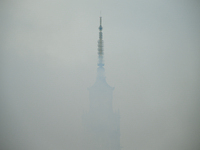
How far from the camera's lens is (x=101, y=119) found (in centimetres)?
219

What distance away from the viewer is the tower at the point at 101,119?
7.13 feet

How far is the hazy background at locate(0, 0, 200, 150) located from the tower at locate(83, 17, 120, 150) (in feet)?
0.27

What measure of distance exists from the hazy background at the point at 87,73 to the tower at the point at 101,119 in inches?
3.2

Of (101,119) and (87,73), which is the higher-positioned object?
(87,73)

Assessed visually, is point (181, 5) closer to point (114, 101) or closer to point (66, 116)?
point (114, 101)

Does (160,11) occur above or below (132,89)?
above

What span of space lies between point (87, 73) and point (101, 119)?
2.16 ft

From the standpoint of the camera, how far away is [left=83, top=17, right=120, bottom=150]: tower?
2.17 m

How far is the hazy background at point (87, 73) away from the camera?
217 centimetres

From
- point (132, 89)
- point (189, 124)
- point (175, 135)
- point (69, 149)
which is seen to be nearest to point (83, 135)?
point (69, 149)

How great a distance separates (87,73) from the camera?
7.27 feet

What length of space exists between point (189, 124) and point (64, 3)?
2448 millimetres

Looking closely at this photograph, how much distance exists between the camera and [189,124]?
7.43ft

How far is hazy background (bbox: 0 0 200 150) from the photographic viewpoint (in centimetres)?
217
